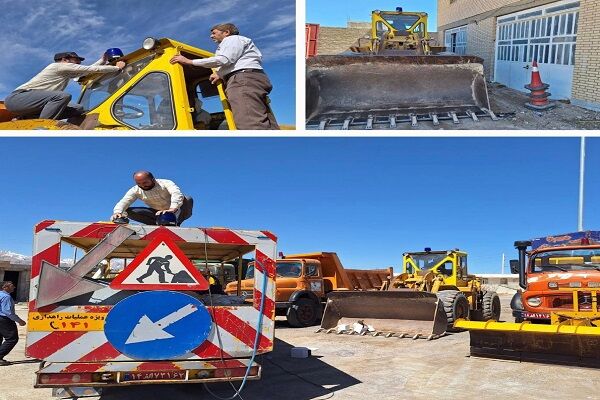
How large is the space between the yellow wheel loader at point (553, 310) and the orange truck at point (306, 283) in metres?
4.54

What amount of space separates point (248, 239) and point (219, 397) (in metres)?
1.53

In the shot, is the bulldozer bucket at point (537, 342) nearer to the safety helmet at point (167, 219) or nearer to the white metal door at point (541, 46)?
the safety helmet at point (167, 219)

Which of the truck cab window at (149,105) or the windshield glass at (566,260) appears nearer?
the truck cab window at (149,105)

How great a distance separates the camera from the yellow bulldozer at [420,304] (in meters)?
10.5

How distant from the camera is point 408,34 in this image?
68.2ft

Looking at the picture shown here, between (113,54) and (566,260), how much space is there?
7.64 meters

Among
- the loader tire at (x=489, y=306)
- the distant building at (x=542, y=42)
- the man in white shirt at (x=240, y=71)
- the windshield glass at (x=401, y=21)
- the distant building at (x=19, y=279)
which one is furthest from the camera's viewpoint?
the distant building at (x=19, y=279)

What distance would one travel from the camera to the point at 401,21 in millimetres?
20891

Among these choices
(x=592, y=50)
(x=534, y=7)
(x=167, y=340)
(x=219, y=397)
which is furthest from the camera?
(x=534, y=7)

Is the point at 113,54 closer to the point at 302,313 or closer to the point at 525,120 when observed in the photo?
the point at 302,313

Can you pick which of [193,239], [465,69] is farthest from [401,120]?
[193,239]

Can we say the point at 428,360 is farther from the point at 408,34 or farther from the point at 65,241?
the point at 408,34

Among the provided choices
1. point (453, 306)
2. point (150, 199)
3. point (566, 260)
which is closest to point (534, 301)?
point (566, 260)

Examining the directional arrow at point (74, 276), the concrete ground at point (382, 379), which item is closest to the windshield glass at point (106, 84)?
the directional arrow at point (74, 276)
